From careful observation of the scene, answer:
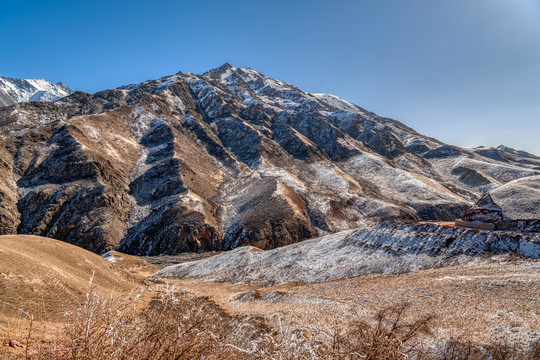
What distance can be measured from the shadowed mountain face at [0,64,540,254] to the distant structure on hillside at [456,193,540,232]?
109 ft

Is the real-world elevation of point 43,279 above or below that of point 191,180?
below

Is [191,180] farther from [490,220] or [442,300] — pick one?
[442,300]

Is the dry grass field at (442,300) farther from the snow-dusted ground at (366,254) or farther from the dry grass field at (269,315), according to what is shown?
the snow-dusted ground at (366,254)

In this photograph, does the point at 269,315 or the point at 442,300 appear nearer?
the point at 442,300

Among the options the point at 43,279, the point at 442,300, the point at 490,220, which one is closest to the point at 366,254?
the point at 442,300

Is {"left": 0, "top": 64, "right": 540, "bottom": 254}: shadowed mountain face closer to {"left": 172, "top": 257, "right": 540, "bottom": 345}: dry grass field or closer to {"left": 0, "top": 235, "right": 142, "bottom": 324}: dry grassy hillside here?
{"left": 0, "top": 235, "right": 142, "bottom": 324}: dry grassy hillside

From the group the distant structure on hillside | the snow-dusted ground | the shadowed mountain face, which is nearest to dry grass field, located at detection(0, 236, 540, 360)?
the snow-dusted ground

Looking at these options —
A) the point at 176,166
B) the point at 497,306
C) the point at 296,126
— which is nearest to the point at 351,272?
the point at 497,306

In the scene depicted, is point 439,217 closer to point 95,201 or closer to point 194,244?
point 194,244

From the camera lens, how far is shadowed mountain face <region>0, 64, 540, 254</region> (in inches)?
2221

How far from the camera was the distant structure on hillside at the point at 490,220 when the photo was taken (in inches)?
1159

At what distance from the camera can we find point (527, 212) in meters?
51.5

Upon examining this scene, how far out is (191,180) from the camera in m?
75.1

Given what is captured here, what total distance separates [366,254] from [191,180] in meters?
59.8
